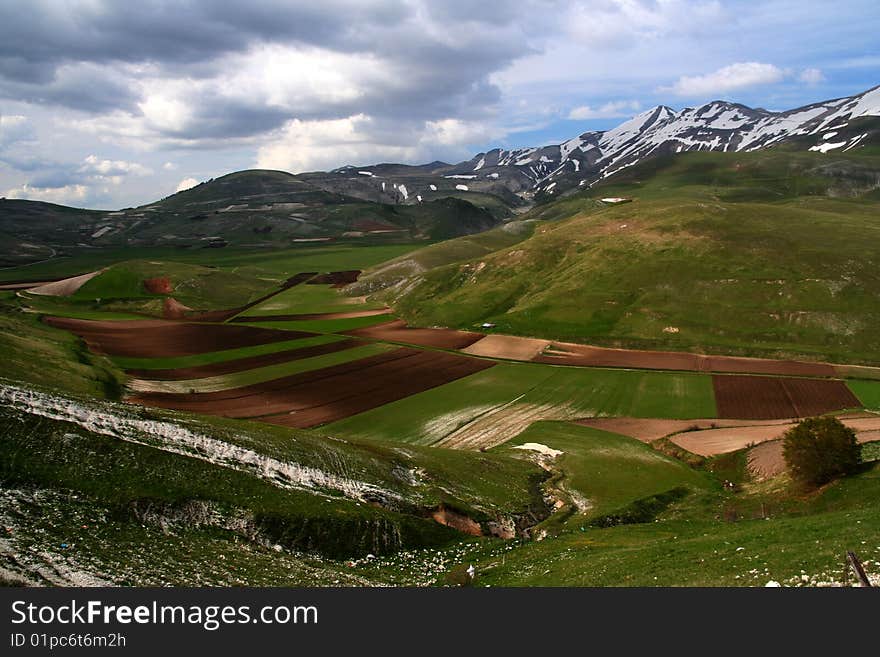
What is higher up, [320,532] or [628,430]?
[320,532]

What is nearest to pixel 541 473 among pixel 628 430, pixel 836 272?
pixel 628 430

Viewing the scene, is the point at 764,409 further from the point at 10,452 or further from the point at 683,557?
the point at 10,452

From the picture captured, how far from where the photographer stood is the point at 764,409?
67.9 m

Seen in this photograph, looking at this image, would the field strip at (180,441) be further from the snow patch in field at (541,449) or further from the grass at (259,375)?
the grass at (259,375)

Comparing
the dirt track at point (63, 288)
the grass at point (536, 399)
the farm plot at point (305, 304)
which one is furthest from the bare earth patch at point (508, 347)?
the dirt track at point (63, 288)

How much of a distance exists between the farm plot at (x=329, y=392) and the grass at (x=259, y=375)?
2310 mm

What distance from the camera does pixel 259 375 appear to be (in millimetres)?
86688

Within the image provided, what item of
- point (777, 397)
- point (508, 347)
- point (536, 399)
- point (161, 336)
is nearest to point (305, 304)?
point (161, 336)

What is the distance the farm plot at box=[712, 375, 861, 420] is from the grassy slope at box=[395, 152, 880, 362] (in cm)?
1605

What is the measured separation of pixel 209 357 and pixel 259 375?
17779mm

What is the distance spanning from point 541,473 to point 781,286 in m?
89.8

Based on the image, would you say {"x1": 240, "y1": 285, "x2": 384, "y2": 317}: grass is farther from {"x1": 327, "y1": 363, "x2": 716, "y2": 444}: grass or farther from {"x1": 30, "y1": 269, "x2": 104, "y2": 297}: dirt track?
{"x1": 327, "y1": 363, "x2": 716, "y2": 444}: grass


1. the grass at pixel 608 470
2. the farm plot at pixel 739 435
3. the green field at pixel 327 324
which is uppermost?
the green field at pixel 327 324

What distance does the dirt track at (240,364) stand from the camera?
85.6 m
